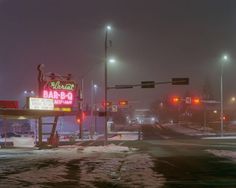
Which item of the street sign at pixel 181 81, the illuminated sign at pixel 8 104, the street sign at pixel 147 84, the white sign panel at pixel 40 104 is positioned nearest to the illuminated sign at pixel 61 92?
the white sign panel at pixel 40 104

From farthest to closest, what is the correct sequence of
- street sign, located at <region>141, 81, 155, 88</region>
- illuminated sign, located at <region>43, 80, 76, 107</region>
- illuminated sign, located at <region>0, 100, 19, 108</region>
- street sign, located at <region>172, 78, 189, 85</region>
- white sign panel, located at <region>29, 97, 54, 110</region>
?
street sign, located at <region>141, 81, 155, 88</region> → illuminated sign, located at <region>43, 80, 76, 107</region> → street sign, located at <region>172, 78, 189, 85</region> → white sign panel, located at <region>29, 97, 54, 110</region> → illuminated sign, located at <region>0, 100, 19, 108</region>

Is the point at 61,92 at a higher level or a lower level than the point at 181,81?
lower

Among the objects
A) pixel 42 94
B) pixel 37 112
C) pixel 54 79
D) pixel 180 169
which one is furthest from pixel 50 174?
pixel 54 79

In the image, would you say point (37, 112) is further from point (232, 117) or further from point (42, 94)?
point (232, 117)

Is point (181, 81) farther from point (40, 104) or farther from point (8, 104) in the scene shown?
point (8, 104)

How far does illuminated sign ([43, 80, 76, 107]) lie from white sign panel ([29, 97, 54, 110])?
6.27m

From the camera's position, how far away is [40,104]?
4675 cm

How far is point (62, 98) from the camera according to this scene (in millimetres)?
56844

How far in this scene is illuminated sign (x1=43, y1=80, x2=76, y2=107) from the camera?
5469cm

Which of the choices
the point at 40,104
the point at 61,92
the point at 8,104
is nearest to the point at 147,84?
the point at 61,92

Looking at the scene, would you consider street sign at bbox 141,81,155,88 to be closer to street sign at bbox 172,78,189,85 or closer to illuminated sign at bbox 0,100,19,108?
street sign at bbox 172,78,189,85

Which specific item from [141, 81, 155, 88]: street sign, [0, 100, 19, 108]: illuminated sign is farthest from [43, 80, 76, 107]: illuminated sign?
[0, 100, 19, 108]: illuminated sign

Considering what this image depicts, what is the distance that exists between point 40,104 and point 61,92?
9945 mm

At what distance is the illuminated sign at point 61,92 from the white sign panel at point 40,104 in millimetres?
6274
